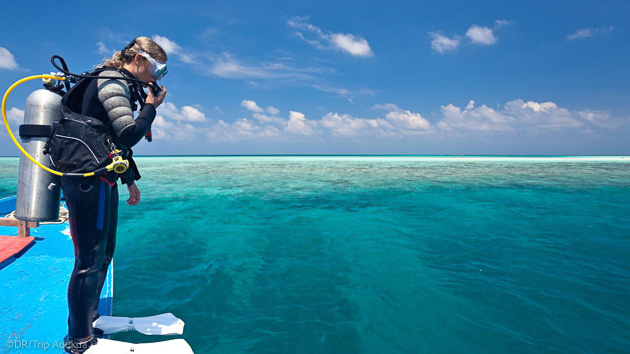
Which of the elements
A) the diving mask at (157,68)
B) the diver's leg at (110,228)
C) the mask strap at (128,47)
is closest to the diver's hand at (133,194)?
the diver's leg at (110,228)

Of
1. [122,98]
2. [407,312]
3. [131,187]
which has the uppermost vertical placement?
[122,98]

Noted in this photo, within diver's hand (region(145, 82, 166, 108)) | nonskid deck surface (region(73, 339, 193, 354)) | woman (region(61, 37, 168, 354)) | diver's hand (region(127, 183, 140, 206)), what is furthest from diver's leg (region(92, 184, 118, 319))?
diver's hand (region(145, 82, 166, 108))

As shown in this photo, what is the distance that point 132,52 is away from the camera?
9.67 ft

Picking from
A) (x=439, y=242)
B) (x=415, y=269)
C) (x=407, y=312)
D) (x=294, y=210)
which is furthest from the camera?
(x=294, y=210)

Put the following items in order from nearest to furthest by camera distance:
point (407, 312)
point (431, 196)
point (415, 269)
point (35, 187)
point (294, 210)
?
point (35, 187) → point (407, 312) → point (415, 269) → point (294, 210) → point (431, 196)

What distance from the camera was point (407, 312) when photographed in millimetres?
4586

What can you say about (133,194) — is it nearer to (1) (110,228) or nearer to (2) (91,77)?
(1) (110,228)

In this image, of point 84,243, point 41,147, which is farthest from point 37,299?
point 41,147

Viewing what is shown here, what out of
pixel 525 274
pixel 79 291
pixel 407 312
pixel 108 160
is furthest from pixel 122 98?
pixel 525 274

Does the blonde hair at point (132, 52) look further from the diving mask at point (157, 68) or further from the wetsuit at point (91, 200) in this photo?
the wetsuit at point (91, 200)

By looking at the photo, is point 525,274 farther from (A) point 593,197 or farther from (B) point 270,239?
(A) point 593,197

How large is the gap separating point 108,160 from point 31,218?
142cm

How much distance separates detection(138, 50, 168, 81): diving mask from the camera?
9.70 ft

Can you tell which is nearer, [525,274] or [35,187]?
[35,187]
